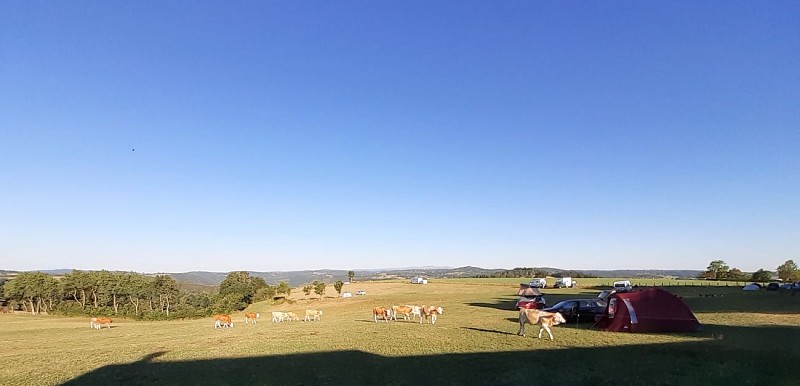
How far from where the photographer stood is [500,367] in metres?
16.7

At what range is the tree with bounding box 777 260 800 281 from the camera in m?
117

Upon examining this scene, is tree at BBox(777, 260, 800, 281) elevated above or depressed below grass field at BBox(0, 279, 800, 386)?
below

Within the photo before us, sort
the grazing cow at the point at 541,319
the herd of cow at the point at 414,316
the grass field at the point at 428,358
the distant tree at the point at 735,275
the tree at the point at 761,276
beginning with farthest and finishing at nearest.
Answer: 1. the distant tree at the point at 735,275
2. the tree at the point at 761,276
3. the herd of cow at the point at 414,316
4. the grazing cow at the point at 541,319
5. the grass field at the point at 428,358

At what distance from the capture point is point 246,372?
670 inches

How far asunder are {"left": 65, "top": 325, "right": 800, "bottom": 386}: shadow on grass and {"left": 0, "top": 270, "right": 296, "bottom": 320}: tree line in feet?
182

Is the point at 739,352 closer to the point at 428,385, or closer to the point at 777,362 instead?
the point at 777,362

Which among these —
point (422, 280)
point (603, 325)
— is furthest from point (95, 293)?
point (603, 325)

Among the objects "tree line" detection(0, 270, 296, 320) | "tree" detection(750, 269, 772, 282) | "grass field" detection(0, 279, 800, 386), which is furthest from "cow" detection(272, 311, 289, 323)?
"tree" detection(750, 269, 772, 282)

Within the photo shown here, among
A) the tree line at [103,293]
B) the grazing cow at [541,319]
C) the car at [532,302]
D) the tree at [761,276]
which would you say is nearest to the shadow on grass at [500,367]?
the grazing cow at [541,319]

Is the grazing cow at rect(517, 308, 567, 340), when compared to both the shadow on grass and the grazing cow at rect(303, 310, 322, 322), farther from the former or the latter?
the grazing cow at rect(303, 310, 322, 322)

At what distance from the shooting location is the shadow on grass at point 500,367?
15047 millimetres

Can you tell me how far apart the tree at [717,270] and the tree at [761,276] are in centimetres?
1388

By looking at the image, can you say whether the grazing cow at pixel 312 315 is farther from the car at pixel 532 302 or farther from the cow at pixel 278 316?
the car at pixel 532 302

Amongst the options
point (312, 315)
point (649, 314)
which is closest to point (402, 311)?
point (312, 315)
